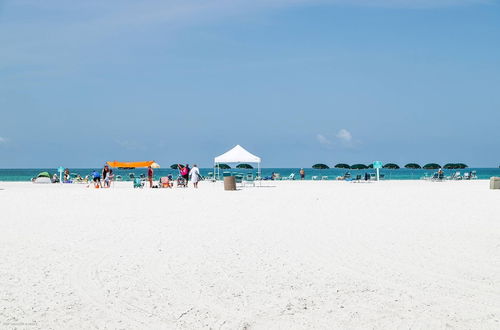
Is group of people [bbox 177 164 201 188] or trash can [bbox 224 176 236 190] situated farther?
group of people [bbox 177 164 201 188]

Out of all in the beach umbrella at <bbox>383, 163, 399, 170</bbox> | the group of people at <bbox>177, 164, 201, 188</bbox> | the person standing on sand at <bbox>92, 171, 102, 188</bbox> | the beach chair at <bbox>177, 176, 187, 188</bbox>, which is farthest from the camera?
the beach umbrella at <bbox>383, 163, 399, 170</bbox>

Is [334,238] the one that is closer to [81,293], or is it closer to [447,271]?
[447,271]

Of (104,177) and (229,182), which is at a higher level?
(104,177)

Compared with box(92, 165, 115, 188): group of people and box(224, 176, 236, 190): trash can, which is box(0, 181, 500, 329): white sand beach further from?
box(92, 165, 115, 188): group of people

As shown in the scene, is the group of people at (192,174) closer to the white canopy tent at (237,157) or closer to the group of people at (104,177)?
the white canopy tent at (237,157)

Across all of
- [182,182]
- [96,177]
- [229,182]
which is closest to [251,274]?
[229,182]

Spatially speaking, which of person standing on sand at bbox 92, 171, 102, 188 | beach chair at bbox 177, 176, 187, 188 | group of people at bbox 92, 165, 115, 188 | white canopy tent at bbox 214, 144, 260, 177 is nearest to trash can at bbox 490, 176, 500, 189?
white canopy tent at bbox 214, 144, 260, 177

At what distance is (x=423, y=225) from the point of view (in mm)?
10508

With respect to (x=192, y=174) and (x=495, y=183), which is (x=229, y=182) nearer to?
(x=192, y=174)

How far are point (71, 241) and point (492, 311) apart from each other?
5937mm

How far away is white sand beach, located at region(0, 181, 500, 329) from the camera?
457cm

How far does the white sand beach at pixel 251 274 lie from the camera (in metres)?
4.57

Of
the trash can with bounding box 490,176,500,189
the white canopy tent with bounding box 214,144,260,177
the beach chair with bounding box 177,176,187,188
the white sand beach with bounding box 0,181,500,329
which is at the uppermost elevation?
the white canopy tent with bounding box 214,144,260,177

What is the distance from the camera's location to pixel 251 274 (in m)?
Result: 6.09
